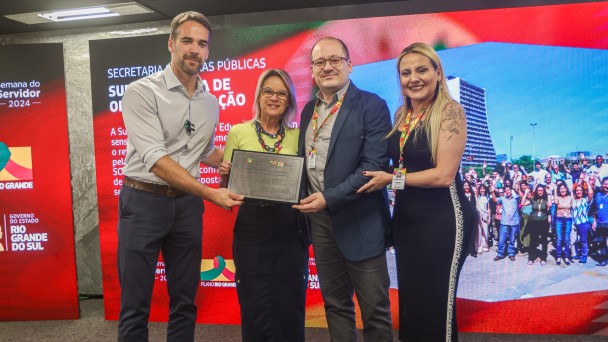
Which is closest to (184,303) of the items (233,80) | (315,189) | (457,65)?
(315,189)

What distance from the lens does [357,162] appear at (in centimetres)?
246

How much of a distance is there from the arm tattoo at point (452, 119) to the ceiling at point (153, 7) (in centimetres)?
247

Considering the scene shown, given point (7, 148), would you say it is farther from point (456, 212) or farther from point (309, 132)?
point (456, 212)

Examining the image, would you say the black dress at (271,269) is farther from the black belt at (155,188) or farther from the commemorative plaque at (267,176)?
the black belt at (155,188)

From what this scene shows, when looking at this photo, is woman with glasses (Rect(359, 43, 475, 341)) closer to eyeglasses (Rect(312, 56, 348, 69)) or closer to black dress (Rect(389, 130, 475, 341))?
black dress (Rect(389, 130, 475, 341))

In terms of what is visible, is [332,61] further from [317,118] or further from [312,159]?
[312,159]

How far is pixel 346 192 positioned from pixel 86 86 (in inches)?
138

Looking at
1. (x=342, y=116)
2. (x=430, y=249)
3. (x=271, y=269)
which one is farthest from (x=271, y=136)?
(x=430, y=249)

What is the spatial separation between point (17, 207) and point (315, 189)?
2996 millimetres

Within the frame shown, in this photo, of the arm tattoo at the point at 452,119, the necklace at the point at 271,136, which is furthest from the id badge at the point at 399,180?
the necklace at the point at 271,136

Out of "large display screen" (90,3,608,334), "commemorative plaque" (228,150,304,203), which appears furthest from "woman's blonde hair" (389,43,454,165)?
"large display screen" (90,3,608,334)

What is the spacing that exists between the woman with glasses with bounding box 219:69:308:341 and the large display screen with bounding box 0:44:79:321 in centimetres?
218

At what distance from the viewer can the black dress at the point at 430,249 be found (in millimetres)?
2227

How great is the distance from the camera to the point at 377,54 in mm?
3709
